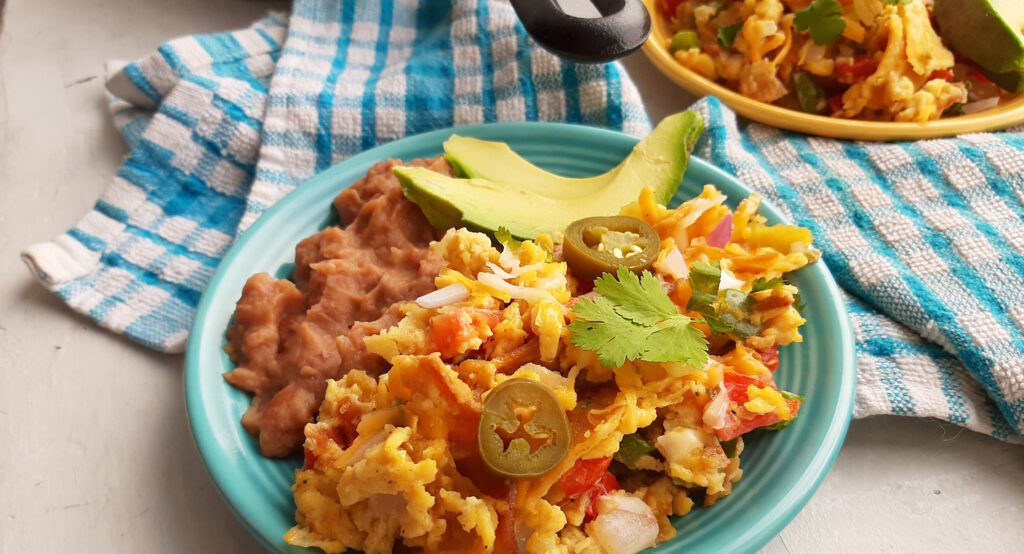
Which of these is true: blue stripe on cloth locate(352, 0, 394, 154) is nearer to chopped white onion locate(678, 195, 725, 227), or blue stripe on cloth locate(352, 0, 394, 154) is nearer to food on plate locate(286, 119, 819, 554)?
food on plate locate(286, 119, 819, 554)

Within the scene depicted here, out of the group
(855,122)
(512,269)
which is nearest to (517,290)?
(512,269)

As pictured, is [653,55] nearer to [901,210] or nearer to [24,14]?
[901,210]

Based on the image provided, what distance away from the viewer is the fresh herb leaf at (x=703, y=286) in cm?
188

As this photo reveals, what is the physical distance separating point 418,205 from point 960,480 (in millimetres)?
1538

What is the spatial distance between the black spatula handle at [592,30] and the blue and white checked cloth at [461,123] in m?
0.45

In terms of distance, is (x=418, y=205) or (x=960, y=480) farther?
(x=418, y=205)

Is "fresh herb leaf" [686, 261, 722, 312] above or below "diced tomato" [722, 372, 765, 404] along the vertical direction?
above

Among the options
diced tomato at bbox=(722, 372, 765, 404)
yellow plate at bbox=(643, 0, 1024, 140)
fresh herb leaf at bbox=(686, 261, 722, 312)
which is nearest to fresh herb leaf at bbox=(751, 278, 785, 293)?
fresh herb leaf at bbox=(686, 261, 722, 312)

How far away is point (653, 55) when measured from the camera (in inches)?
123

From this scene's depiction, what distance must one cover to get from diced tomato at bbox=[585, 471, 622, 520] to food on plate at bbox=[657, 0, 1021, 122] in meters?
1.70

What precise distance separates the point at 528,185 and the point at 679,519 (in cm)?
102

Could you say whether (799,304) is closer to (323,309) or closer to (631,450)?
(631,450)

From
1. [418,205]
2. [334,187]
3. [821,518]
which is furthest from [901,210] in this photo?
[334,187]

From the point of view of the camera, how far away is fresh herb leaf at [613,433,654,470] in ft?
5.81
